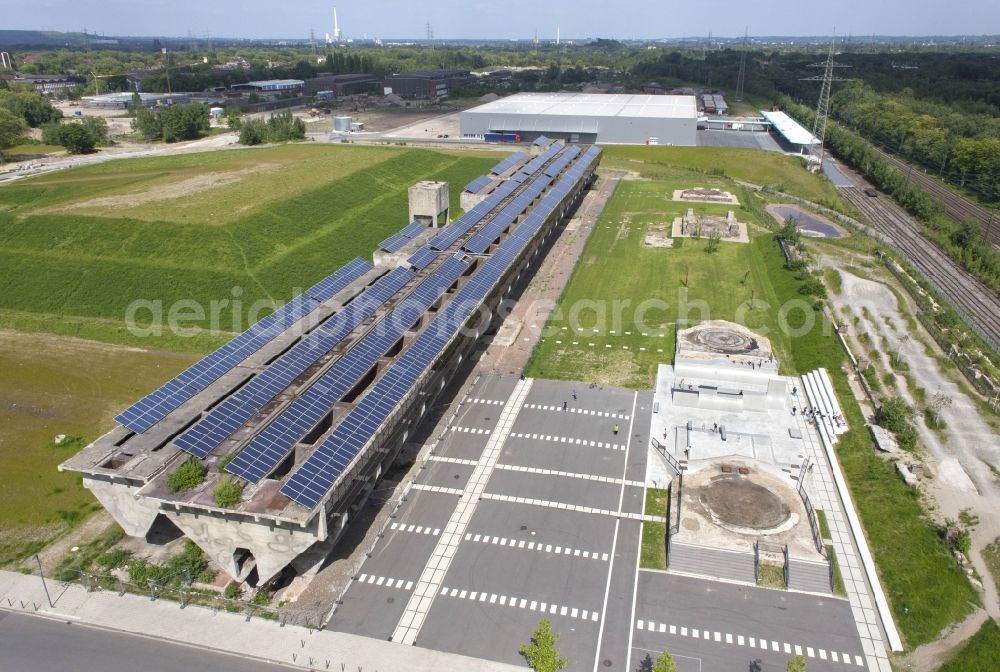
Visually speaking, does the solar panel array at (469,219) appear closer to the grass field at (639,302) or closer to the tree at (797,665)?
the grass field at (639,302)

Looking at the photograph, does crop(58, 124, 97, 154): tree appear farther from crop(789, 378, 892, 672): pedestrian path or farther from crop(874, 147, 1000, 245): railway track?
crop(874, 147, 1000, 245): railway track

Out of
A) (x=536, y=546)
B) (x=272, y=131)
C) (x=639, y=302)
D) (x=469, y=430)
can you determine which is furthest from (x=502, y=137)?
(x=536, y=546)

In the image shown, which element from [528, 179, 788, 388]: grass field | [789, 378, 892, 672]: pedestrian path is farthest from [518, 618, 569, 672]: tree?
[528, 179, 788, 388]: grass field

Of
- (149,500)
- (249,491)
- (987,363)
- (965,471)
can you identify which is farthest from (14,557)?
(987,363)

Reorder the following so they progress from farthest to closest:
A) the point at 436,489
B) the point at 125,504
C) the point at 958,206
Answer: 1. the point at 958,206
2. the point at 436,489
3. the point at 125,504

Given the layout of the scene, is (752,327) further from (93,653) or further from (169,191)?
(169,191)

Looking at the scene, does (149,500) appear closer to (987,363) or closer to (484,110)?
(987,363)

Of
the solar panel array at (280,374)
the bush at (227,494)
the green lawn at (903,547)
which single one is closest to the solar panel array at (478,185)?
the solar panel array at (280,374)
